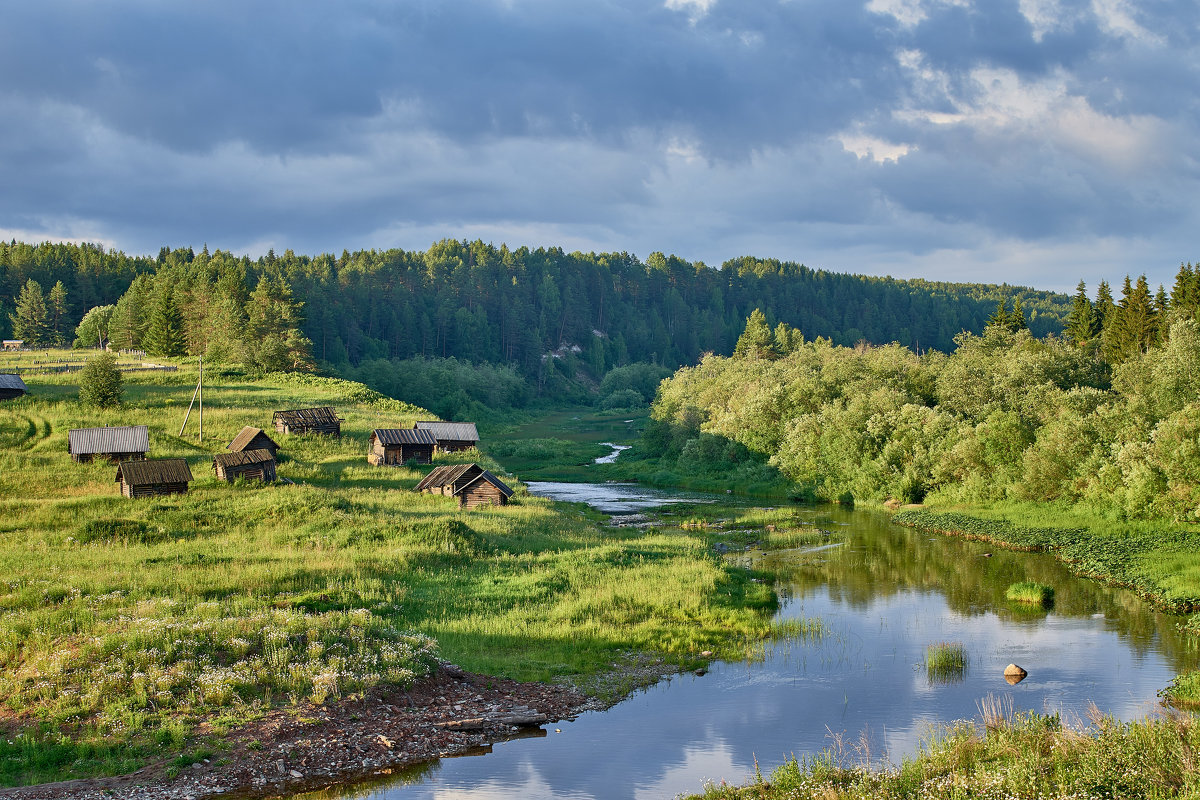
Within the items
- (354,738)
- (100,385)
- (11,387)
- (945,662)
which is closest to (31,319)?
(11,387)

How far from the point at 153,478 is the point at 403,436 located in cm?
2233

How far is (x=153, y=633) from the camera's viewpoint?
23938 mm

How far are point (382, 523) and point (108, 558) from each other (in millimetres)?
11695

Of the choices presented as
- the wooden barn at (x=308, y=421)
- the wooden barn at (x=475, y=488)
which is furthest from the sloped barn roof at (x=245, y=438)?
the wooden barn at (x=475, y=488)

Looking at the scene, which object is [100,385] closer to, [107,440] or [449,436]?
[107,440]

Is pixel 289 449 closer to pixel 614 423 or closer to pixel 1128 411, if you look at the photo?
pixel 1128 411

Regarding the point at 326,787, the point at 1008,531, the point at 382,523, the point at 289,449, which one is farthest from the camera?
the point at 289,449

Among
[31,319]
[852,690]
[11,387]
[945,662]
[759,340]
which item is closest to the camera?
[852,690]

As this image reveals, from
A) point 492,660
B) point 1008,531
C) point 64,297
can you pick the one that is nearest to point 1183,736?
point 492,660

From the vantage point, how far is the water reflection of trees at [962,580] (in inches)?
1221

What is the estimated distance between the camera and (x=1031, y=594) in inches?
1367

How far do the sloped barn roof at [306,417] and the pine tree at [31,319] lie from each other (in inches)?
3039

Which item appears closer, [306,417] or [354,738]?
[354,738]

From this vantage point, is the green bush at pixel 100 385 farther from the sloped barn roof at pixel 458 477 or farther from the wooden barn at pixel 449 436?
the sloped barn roof at pixel 458 477
